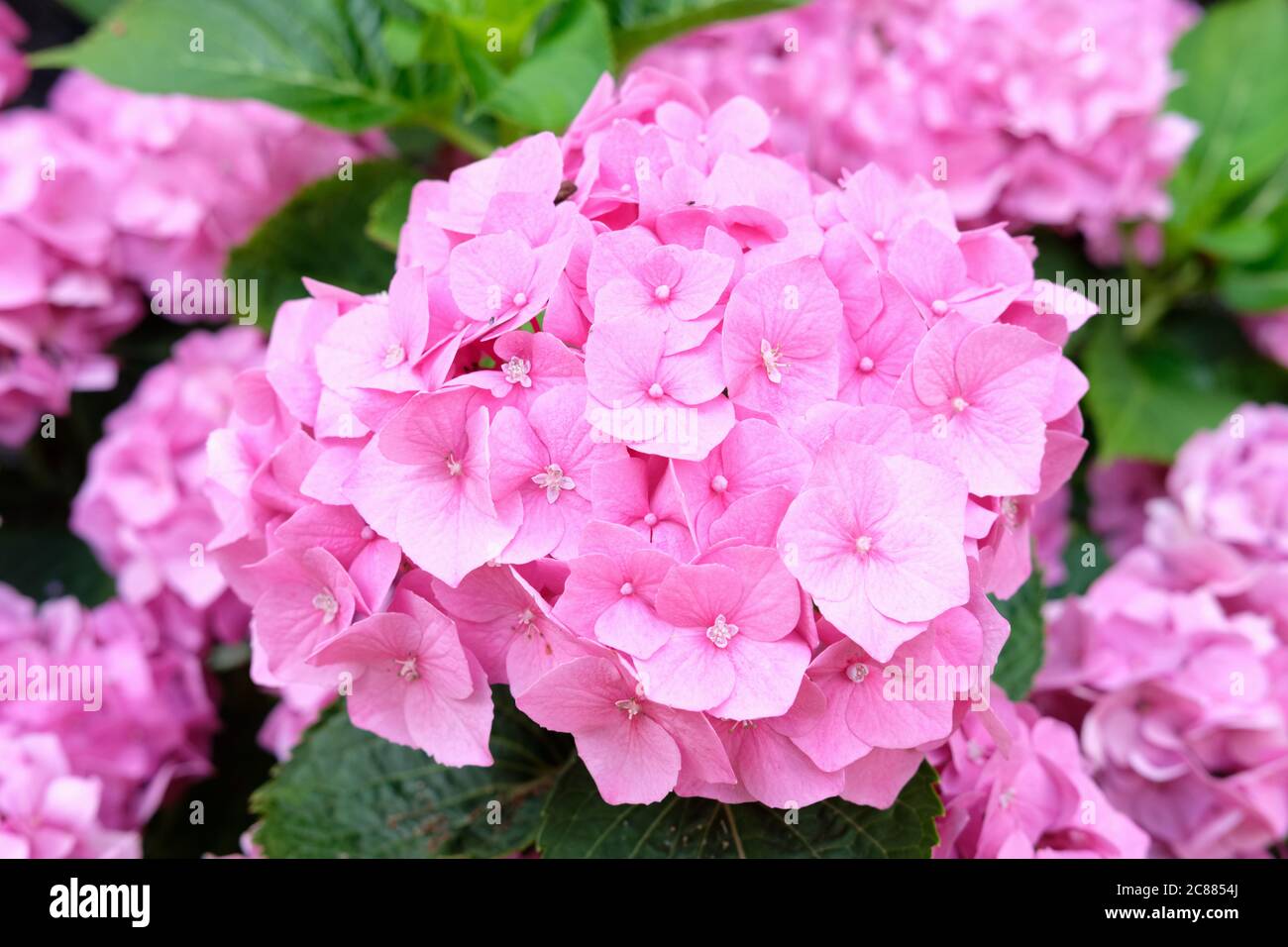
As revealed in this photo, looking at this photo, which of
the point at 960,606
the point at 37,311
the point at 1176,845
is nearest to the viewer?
the point at 960,606

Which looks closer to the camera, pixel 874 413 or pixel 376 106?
pixel 874 413

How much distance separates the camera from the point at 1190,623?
843 millimetres

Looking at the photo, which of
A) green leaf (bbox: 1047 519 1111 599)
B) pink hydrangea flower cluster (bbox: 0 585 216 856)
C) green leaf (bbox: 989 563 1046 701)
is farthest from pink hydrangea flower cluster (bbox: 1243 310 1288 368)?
pink hydrangea flower cluster (bbox: 0 585 216 856)

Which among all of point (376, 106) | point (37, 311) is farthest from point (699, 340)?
point (37, 311)

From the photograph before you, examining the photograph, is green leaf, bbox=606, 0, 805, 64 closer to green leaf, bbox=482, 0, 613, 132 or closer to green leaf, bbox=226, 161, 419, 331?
green leaf, bbox=482, 0, 613, 132

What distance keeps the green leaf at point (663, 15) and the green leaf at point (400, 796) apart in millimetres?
542

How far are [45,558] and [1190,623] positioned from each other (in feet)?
3.33

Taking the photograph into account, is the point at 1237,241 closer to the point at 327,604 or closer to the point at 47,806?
the point at 327,604

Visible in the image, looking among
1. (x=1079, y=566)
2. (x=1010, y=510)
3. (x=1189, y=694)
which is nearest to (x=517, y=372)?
(x=1010, y=510)

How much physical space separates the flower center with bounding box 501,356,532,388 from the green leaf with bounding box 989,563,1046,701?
406mm

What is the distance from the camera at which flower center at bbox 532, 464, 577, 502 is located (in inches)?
19.5

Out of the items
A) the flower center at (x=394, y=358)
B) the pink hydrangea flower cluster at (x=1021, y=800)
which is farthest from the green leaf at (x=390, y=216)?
the pink hydrangea flower cluster at (x=1021, y=800)

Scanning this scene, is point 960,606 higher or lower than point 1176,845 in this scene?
higher
